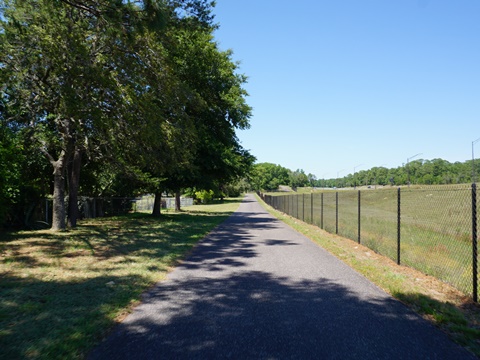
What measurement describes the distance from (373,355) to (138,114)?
991 centimetres

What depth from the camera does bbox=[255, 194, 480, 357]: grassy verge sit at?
4.26 m

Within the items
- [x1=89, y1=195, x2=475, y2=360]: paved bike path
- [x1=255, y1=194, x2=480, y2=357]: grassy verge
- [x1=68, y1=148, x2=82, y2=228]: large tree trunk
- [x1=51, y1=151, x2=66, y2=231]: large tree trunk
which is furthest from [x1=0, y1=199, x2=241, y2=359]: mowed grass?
[x1=68, y1=148, x2=82, y2=228]: large tree trunk

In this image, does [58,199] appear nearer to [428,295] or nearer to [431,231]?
[431,231]

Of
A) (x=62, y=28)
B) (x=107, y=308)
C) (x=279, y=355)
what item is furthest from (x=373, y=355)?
(x=62, y=28)

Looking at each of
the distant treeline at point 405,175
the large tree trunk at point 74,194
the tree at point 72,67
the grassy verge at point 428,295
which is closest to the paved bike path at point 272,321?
the grassy verge at point 428,295

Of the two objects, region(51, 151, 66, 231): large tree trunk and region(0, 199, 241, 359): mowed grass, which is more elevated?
region(51, 151, 66, 231): large tree trunk

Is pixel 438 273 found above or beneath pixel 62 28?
beneath

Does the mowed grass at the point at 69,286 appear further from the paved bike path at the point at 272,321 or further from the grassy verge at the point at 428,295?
the grassy verge at the point at 428,295

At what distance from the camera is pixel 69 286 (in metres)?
6.07

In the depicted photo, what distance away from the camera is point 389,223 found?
33.5ft

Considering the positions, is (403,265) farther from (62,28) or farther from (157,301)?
(62,28)

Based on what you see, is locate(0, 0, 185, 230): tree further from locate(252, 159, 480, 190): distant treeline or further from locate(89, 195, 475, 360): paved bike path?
locate(252, 159, 480, 190): distant treeline

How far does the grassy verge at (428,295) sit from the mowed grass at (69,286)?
398 centimetres

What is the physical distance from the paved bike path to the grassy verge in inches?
8.0
